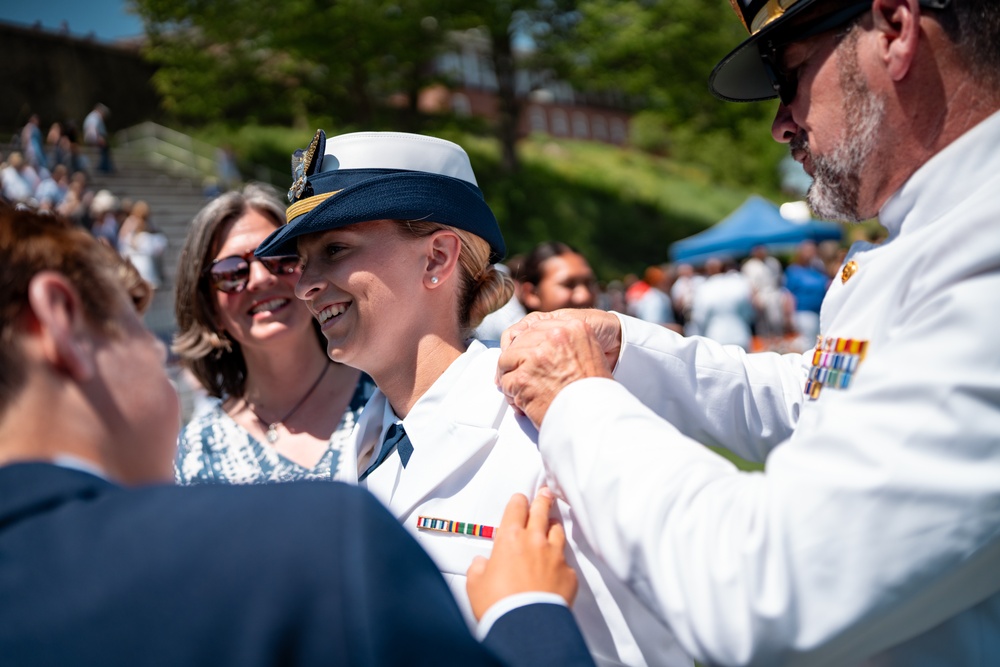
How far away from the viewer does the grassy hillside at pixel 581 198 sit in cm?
2512

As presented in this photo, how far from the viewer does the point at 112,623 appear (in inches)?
40.3

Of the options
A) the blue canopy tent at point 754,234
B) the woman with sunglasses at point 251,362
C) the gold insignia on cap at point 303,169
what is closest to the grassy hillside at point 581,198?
the blue canopy tent at point 754,234

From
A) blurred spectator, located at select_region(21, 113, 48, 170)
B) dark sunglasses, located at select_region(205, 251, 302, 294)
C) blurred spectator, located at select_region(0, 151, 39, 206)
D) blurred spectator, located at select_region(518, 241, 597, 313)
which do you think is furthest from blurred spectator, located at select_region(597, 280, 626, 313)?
dark sunglasses, located at select_region(205, 251, 302, 294)

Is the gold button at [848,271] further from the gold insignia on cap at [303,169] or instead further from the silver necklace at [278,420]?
the silver necklace at [278,420]

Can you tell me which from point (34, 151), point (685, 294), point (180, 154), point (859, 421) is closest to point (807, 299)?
point (685, 294)

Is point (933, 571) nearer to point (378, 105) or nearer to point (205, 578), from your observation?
point (205, 578)

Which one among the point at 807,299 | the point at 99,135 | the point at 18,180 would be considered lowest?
the point at 807,299

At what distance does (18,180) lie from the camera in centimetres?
1448

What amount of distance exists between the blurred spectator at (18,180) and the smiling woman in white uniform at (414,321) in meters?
13.5

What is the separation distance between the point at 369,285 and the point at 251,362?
1567mm

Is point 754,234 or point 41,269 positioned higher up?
point 41,269

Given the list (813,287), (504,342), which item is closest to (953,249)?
(504,342)

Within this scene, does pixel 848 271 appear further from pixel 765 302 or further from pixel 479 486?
pixel 765 302

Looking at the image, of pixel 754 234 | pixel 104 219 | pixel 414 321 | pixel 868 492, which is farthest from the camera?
pixel 754 234
